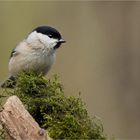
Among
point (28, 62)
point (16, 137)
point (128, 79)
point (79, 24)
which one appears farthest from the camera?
point (79, 24)

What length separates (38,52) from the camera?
4.88 meters

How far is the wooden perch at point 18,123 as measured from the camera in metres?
3.15

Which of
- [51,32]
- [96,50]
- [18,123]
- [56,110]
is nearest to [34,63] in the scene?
[51,32]

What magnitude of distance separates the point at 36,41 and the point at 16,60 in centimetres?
25

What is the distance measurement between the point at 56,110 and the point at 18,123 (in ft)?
0.91

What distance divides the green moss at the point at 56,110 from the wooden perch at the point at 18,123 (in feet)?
0.30

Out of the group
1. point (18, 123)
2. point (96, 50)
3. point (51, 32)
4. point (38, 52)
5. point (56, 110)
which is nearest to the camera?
point (18, 123)

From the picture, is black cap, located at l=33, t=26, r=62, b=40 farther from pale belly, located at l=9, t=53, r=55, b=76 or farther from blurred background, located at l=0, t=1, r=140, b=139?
blurred background, located at l=0, t=1, r=140, b=139

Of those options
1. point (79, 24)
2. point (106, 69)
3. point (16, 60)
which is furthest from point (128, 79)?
point (16, 60)

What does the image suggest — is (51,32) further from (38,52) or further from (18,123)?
(18,123)

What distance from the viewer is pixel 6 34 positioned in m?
9.70

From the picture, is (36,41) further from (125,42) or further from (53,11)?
(53,11)

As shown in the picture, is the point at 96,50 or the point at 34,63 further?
the point at 96,50

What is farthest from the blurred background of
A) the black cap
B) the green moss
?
the green moss
